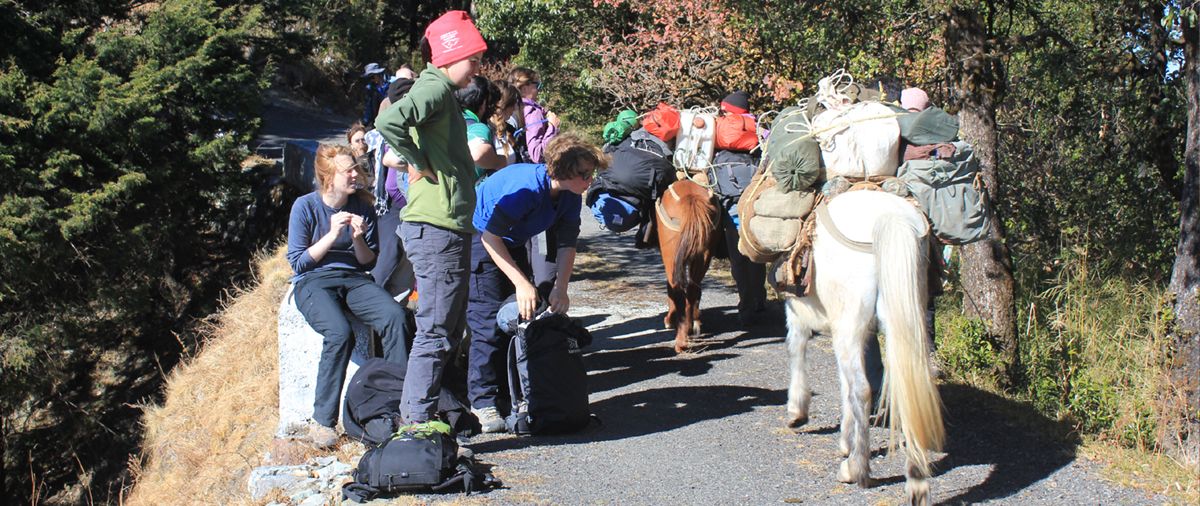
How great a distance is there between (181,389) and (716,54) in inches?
269

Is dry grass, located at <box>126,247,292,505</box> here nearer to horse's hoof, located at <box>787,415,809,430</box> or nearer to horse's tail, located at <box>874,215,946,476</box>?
horse's hoof, located at <box>787,415,809,430</box>

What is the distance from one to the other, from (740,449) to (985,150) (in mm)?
2757

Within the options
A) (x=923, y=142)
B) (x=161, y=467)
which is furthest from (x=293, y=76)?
(x=923, y=142)

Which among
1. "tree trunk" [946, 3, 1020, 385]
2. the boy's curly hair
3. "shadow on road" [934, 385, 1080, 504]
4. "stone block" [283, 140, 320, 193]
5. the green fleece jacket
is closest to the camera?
the green fleece jacket

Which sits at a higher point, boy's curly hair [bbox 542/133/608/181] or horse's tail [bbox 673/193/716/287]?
boy's curly hair [bbox 542/133/608/181]

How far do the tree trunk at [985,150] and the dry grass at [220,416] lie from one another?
4.69 metres

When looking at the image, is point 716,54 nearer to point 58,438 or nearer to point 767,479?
point 767,479

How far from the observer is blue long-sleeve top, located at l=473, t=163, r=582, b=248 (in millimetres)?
5582

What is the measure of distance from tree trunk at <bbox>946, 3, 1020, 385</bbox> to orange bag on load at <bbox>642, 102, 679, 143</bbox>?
223 centimetres

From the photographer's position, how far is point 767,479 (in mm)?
5121

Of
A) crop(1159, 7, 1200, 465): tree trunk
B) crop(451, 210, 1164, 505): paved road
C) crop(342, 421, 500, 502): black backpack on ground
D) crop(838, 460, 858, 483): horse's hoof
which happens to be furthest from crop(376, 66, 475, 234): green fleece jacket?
crop(1159, 7, 1200, 465): tree trunk

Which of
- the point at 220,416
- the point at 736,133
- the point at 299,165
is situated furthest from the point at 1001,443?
the point at 299,165

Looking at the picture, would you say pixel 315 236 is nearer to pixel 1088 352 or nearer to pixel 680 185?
pixel 680 185

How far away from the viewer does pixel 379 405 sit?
17.5ft
